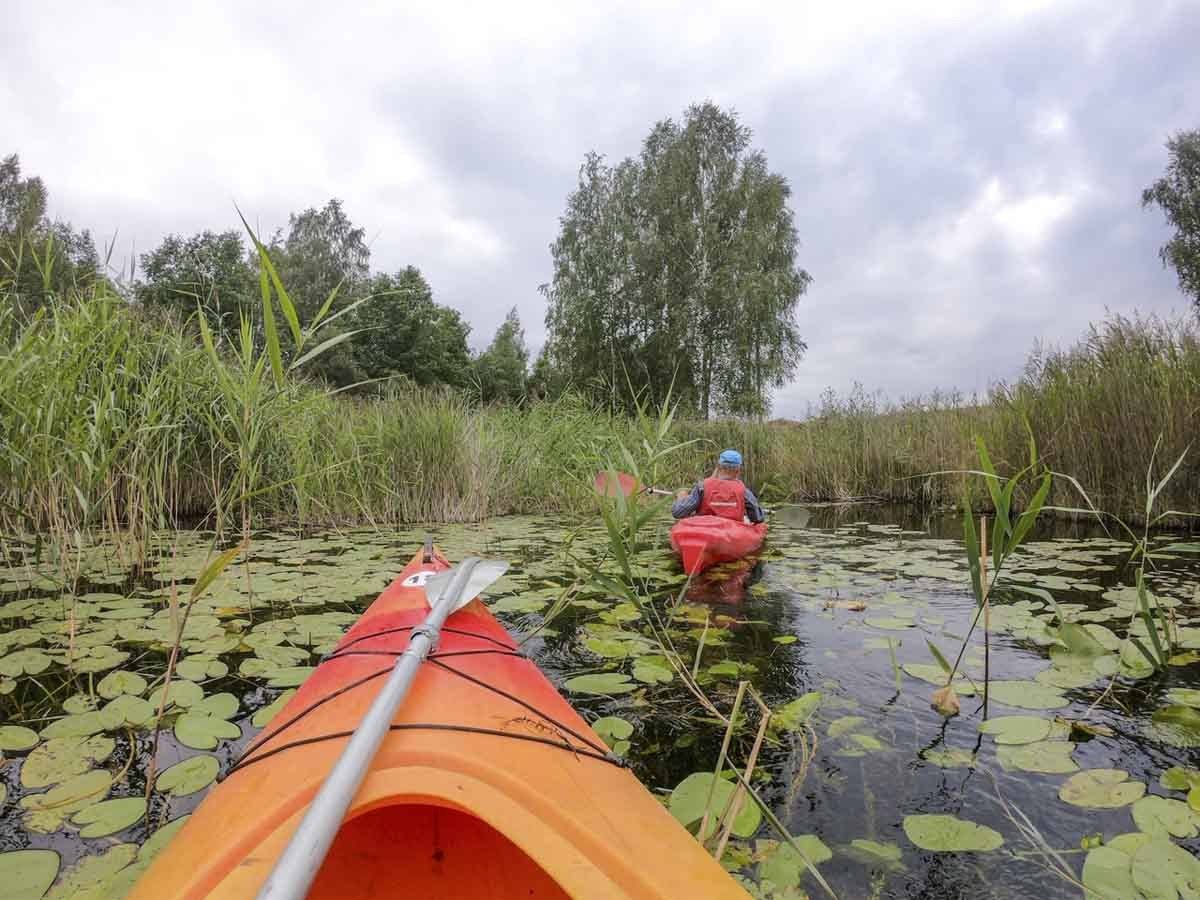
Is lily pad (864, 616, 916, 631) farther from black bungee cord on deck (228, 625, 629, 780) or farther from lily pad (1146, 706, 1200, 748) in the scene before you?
black bungee cord on deck (228, 625, 629, 780)

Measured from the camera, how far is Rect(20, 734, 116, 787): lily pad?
5.22 ft

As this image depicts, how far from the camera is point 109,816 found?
1418 millimetres

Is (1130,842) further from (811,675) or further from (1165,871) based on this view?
(811,675)

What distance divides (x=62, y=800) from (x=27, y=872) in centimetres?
32

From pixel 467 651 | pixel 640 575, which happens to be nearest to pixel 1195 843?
pixel 467 651

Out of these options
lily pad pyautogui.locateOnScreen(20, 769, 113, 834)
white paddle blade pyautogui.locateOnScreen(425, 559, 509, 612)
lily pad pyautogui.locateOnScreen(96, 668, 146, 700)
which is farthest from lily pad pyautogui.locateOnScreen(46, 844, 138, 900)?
lily pad pyautogui.locateOnScreen(96, 668, 146, 700)

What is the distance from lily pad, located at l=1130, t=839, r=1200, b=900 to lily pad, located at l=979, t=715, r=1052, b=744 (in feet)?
1.87

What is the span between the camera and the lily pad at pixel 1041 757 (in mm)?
1695

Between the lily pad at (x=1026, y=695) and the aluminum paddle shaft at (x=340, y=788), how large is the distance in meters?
1.93

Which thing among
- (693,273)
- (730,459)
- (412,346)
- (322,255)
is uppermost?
(322,255)

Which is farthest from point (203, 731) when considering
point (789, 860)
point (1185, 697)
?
point (1185, 697)

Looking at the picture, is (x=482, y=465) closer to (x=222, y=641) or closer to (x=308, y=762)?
(x=222, y=641)

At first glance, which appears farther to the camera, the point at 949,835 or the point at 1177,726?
the point at 1177,726

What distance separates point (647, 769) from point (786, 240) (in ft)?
79.1
